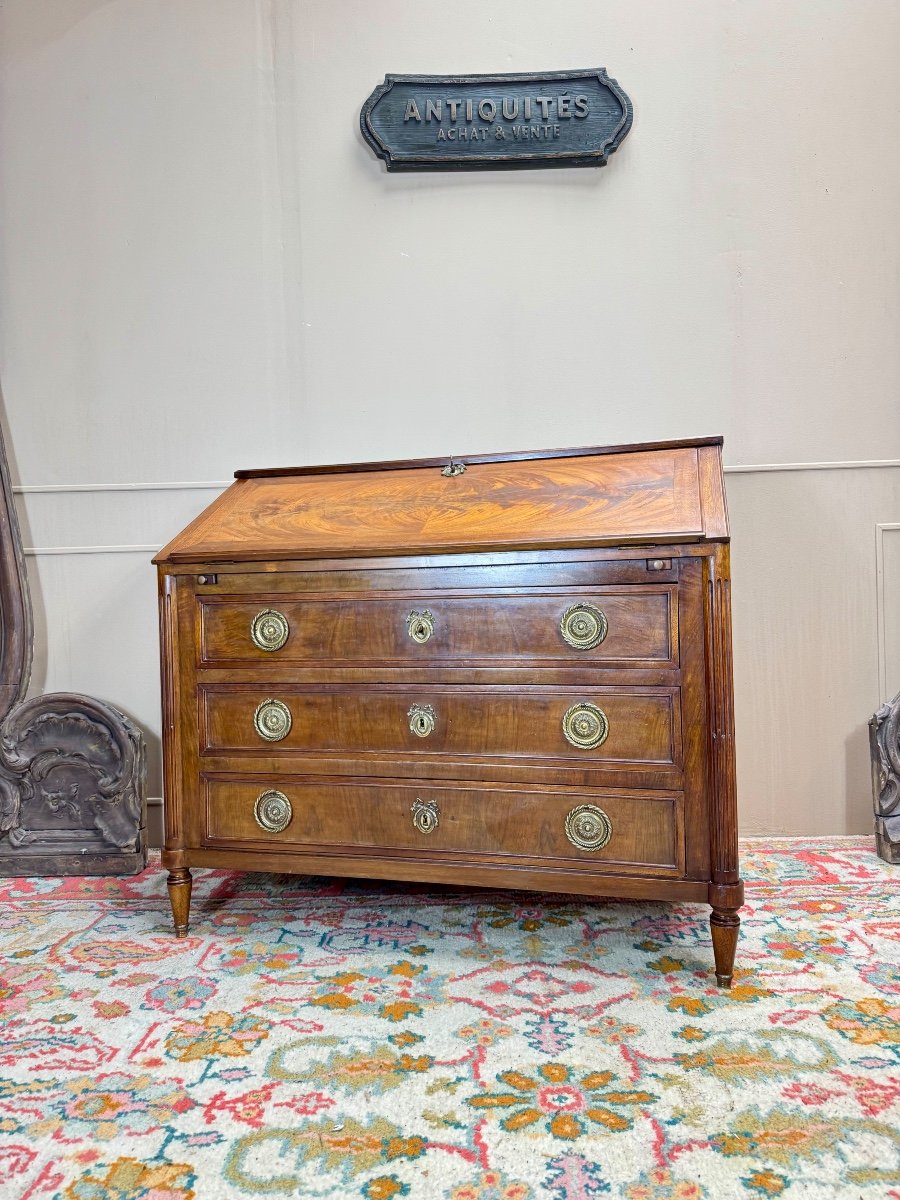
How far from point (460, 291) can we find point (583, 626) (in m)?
1.56

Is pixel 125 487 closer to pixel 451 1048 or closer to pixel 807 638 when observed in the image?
pixel 451 1048

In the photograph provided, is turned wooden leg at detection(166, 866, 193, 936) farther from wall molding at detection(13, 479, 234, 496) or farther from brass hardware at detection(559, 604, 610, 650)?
wall molding at detection(13, 479, 234, 496)

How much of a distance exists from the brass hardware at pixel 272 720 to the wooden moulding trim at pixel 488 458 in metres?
0.81

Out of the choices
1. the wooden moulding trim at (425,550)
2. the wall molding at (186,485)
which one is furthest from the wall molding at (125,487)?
the wooden moulding trim at (425,550)

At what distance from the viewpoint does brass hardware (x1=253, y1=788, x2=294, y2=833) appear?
210cm

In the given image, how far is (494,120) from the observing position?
2807 millimetres

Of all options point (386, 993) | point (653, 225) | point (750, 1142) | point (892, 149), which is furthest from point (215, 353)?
point (750, 1142)

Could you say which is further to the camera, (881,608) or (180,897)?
(881,608)

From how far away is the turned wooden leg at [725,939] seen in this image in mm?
1799

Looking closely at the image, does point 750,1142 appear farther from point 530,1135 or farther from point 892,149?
point 892,149

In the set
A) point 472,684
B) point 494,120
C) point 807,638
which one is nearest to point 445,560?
point 472,684

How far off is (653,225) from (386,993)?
2.59 m

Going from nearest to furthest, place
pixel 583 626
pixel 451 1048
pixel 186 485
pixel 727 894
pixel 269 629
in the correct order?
pixel 451 1048 → pixel 727 894 → pixel 583 626 → pixel 269 629 → pixel 186 485

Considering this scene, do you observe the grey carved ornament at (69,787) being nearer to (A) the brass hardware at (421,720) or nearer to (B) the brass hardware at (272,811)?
(B) the brass hardware at (272,811)
